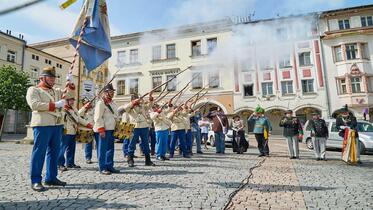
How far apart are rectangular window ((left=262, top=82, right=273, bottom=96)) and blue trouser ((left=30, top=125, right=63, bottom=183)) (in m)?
25.3

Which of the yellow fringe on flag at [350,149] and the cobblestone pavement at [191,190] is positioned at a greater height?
the yellow fringe on flag at [350,149]

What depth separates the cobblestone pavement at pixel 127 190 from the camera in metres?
3.58

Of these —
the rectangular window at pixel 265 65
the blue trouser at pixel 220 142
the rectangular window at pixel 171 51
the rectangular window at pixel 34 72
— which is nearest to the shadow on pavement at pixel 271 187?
the blue trouser at pixel 220 142

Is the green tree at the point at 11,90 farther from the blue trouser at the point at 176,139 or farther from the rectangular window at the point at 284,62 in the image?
the rectangular window at the point at 284,62

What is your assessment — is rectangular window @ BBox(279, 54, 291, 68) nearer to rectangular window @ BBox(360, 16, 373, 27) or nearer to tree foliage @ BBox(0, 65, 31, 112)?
rectangular window @ BBox(360, 16, 373, 27)

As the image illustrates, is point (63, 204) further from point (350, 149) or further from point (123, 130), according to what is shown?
point (350, 149)

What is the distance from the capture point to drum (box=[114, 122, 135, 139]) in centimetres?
600

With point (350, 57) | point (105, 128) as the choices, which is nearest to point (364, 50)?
point (350, 57)

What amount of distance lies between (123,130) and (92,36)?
2.39m

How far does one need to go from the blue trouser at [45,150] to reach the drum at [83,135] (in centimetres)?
170

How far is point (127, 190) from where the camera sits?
14.2ft

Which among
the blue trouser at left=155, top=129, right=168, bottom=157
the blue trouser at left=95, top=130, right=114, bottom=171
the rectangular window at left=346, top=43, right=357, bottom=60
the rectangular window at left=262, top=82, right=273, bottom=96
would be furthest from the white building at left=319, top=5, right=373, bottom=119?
the blue trouser at left=95, top=130, right=114, bottom=171

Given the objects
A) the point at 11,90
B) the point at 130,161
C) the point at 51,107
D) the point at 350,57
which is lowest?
the point at 130,161

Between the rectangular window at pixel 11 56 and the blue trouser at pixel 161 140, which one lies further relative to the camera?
the rectangular window at pixel 11 56
